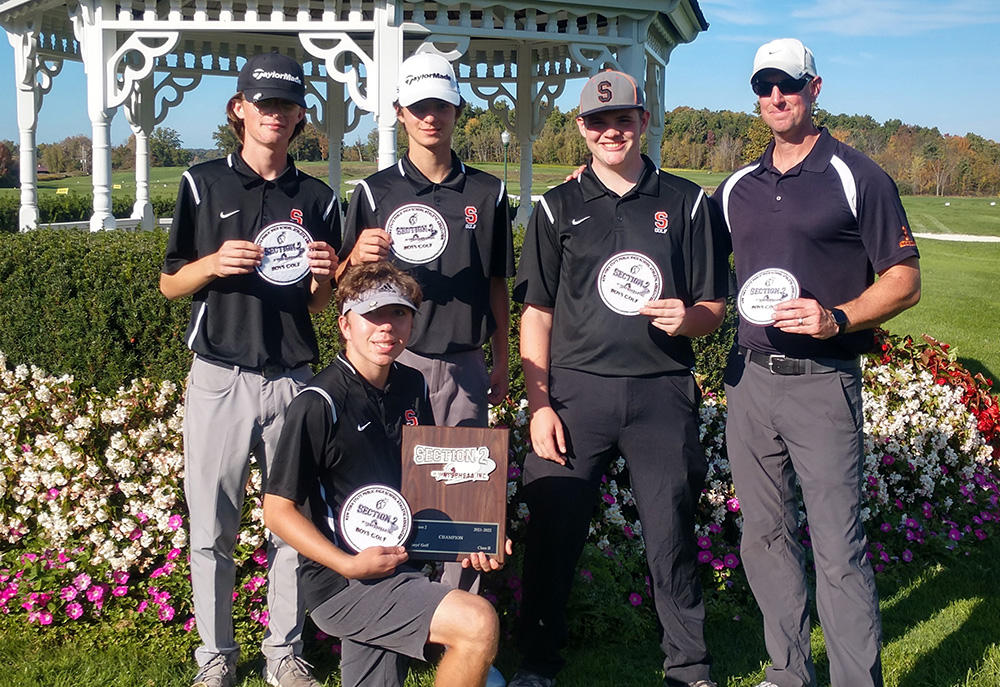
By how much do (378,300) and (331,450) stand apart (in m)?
0.49

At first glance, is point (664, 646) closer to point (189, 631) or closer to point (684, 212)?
point (684, 212)

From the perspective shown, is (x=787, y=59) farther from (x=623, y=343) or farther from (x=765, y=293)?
(x=623, y=343)

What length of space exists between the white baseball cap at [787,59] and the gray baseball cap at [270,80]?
163 cm

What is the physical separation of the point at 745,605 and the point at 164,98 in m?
14.4

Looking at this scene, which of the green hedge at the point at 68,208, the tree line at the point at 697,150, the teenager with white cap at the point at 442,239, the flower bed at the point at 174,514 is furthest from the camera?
the tree line at the point at 697,150

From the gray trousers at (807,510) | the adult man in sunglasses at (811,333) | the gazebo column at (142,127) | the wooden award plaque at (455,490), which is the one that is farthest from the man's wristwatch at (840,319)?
the gazebo column at (142,127)

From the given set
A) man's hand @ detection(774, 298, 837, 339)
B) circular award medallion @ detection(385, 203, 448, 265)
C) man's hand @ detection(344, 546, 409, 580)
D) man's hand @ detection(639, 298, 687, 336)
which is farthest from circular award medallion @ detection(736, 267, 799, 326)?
man's hand @ detection(344, 546, 409, 580)

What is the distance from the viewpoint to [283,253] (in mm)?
3279

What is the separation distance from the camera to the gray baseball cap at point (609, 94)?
10.5ft

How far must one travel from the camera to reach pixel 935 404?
5953mm

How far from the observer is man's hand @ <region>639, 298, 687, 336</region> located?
3109 mm

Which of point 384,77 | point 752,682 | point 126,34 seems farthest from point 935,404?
point 126,34

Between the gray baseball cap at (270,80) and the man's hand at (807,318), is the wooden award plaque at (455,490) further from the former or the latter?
the gray baseball cap at (270,80)

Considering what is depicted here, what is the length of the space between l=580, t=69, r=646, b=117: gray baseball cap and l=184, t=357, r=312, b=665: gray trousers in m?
1.47
